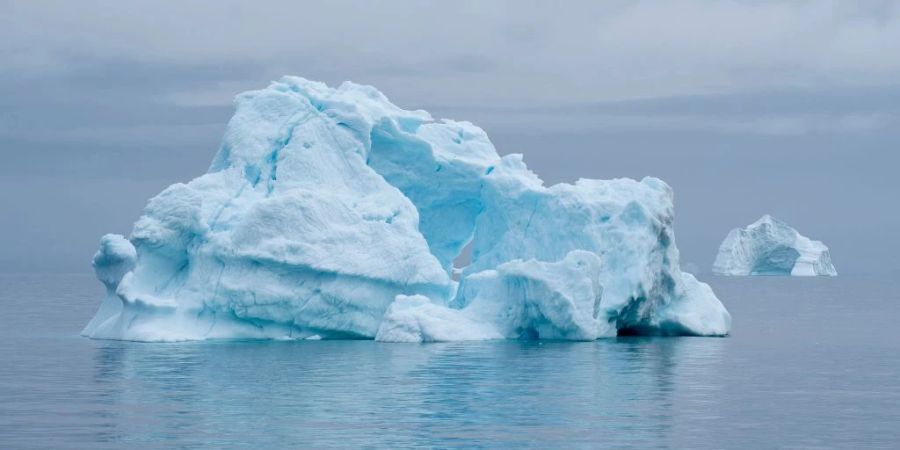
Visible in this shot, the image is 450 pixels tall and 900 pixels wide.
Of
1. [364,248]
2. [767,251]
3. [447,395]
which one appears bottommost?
[447,395]

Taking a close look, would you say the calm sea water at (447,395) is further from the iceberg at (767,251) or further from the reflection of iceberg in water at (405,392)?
the iceberg at (767,251)

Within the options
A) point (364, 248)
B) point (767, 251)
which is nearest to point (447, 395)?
point (364, 248)

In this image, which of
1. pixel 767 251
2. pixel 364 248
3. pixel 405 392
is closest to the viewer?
pixel 405 392

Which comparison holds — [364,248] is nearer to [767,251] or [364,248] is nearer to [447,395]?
[447,395]

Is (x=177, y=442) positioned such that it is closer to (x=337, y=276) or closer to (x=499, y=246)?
(x=337, y=276)

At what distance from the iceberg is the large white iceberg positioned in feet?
191

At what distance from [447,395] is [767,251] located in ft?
243

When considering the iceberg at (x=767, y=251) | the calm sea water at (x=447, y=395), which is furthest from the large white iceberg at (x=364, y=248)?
the iceberg at (x=767, y=251)

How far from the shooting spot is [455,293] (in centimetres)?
3325

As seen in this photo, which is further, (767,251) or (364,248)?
(767,251)

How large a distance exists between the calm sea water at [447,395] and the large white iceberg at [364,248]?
0.77m

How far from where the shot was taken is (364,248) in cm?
2867

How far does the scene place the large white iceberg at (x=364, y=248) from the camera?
92.7ft

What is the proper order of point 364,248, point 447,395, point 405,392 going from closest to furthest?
1. point 447,395
2. point 405,392
3. point 364,248
